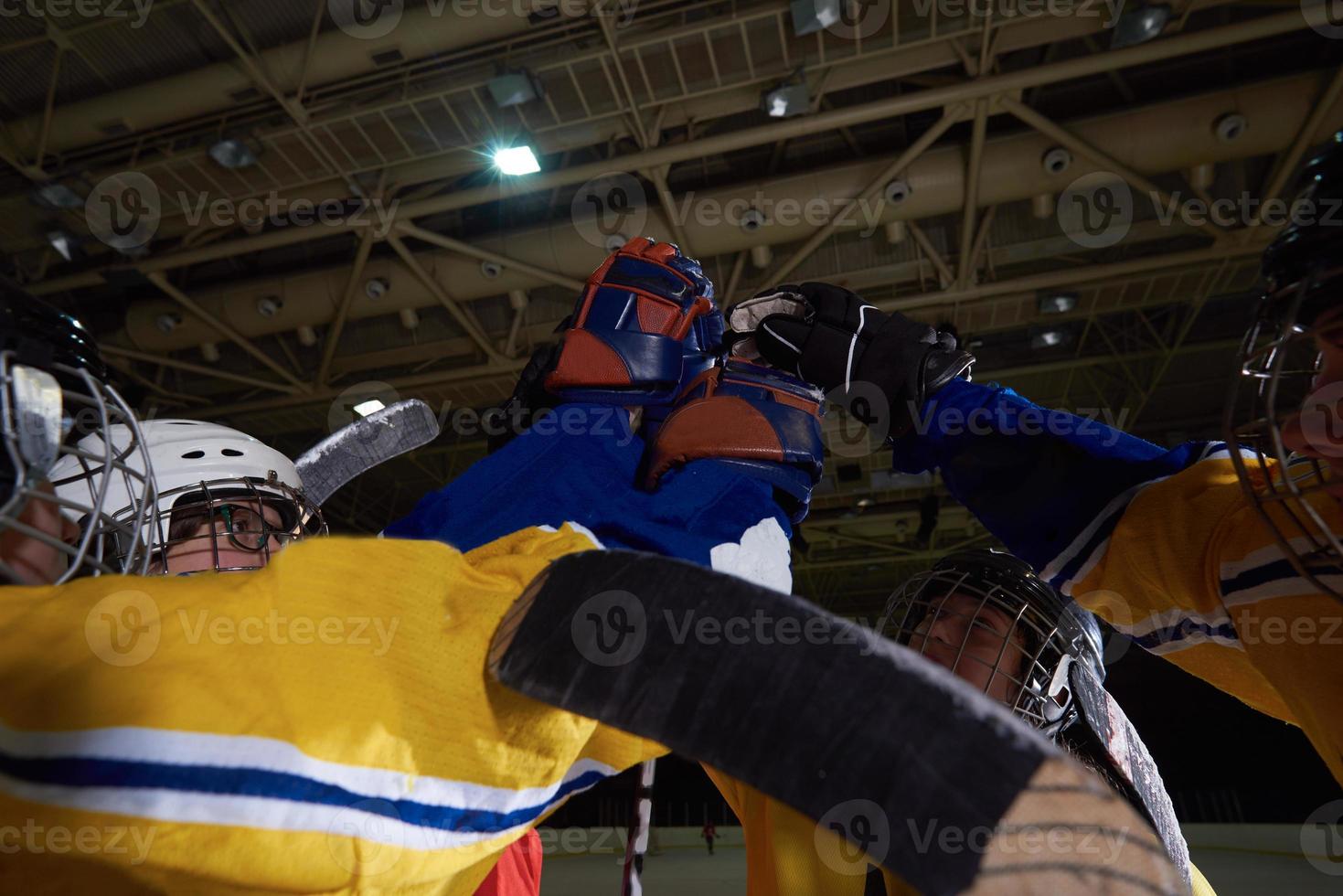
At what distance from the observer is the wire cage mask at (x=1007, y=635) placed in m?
1.63

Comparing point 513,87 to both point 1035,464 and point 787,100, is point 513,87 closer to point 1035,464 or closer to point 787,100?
point 787,100

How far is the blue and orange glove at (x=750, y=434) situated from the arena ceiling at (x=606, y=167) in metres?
4.70

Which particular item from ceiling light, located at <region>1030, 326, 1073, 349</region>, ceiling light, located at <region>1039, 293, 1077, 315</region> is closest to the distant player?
ceiling light, located at <region>1039, 293, 1077, 315</region>

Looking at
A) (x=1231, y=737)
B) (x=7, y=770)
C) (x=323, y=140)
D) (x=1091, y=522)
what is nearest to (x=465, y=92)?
(x=323, y=140)

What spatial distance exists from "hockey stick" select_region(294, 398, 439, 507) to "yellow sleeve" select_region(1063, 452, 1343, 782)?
152cm

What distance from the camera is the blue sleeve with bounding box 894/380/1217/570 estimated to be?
1430 mm

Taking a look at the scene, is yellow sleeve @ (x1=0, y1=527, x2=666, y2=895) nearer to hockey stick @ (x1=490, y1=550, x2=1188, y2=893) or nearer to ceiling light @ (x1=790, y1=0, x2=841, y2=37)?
hockey stick @ (x1=490, y1=550, x2=1188, y2=893)

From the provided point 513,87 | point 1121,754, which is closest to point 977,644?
point 1121,754

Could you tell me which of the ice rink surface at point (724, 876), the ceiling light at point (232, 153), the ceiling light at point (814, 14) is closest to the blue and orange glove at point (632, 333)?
the ceiling light at point (814, 14)

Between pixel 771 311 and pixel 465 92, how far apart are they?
196 inches

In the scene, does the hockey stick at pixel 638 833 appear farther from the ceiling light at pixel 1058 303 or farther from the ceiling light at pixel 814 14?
the ceiling light at pixel 1058 303

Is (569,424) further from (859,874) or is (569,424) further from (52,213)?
(52,213)

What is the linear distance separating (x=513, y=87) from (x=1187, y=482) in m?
5.27

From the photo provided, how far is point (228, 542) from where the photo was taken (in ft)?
4.93
